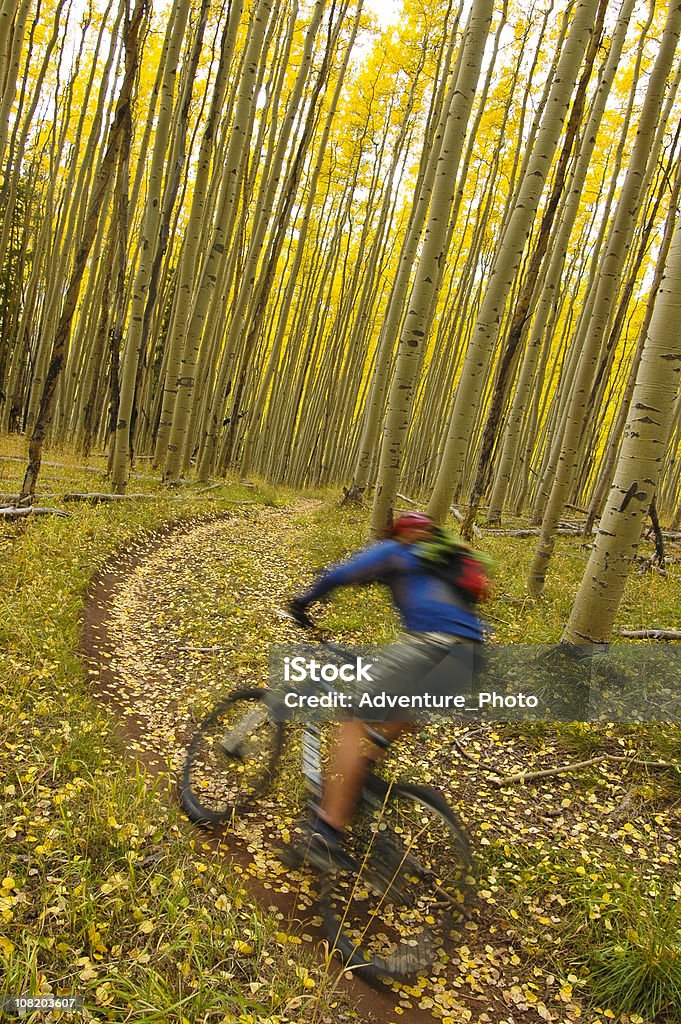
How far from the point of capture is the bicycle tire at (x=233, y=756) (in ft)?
11.4

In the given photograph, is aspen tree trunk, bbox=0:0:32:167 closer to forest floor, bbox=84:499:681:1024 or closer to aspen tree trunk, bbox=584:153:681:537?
forest floor, bbox=84:499:681:1024

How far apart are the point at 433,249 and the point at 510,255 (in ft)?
3.20

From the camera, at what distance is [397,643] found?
9.80 feet

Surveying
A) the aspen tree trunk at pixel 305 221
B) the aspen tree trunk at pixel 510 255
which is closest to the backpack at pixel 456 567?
the aspen tree trunk at pixel 510 255

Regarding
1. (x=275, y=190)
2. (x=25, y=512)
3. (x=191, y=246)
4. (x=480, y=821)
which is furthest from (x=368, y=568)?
(x=275, y=190)

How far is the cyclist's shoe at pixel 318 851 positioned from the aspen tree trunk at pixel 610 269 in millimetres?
4329

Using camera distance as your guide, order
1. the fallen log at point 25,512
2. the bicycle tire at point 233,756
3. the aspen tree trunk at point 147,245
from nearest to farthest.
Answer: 1. the bicycle tire at point 233,756
2. the fallen log at point 25,512
3. the aspen tree trunk at point 147,245

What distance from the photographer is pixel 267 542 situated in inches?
371

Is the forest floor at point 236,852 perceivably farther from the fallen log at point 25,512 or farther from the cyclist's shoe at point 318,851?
the fallen log at point 25,512

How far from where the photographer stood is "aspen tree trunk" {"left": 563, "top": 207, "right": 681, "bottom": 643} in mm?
4195

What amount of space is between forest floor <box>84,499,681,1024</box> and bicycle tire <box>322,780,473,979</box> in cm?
10

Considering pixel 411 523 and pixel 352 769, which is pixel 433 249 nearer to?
pixel 411 523

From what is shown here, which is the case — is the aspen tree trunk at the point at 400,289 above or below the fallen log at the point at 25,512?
above

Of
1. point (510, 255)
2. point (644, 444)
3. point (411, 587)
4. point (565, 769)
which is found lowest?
point (565, 769)
